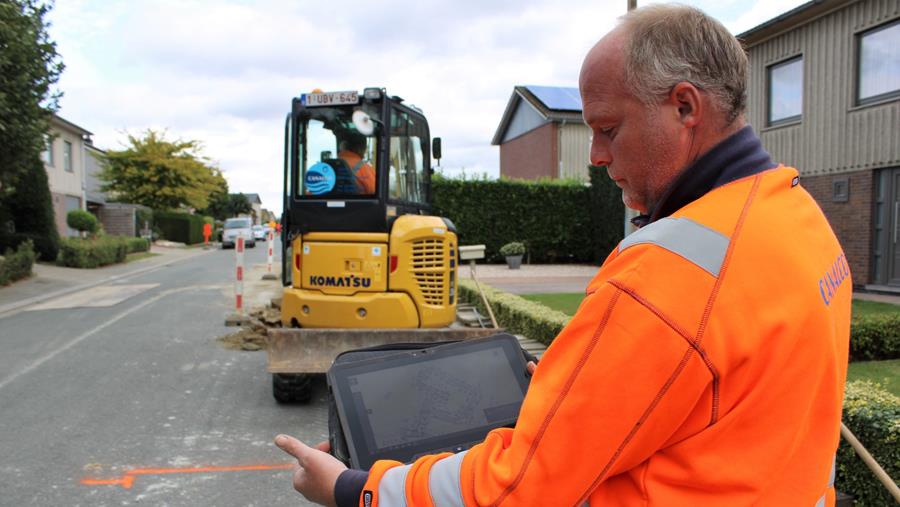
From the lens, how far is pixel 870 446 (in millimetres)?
3371

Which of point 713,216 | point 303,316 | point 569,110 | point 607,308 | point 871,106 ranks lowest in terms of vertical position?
point 303,316

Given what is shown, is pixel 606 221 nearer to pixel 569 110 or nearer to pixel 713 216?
pixel 569 110

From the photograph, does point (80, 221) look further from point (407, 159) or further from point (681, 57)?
point (681, 57)

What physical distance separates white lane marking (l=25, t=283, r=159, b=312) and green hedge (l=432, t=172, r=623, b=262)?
1003cm

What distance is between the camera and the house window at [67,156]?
31625 millimetres

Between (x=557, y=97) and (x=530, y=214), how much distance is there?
11901 mm

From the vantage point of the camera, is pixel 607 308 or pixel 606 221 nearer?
pixel 607 308

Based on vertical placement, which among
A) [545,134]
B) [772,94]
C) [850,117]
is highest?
[545,134]

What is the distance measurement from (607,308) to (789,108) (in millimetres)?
15693

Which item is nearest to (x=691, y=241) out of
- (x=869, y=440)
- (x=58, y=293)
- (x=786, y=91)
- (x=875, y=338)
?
(x=869, y=440)

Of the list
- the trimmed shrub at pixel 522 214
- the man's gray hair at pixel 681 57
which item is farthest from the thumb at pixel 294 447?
the trimmed shrub at pixel 522 214

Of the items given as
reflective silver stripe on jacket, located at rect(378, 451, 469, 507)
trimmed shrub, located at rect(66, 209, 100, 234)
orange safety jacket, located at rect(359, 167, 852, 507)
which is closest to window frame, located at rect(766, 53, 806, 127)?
orange safety jacket, located at rect(359, 167, 852, 507)

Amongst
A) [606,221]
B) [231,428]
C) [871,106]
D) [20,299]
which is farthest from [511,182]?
[231,428]

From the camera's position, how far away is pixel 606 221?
71.7 ft
